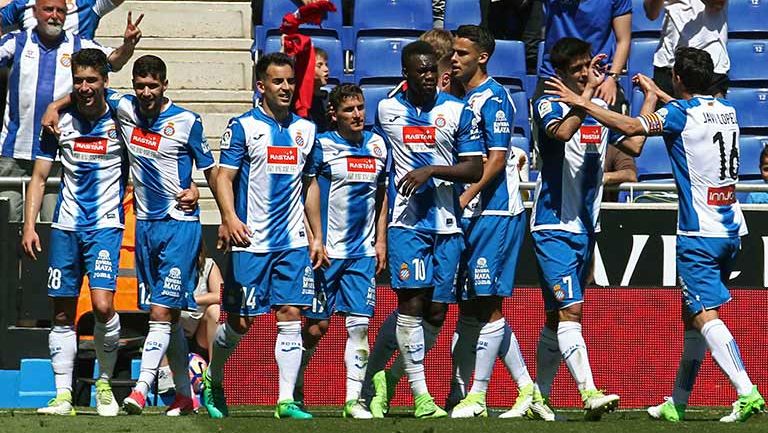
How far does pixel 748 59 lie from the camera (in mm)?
14312

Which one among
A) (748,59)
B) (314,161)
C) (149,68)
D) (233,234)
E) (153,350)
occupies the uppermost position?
(748,59)

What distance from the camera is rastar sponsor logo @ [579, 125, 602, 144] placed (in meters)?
9.24

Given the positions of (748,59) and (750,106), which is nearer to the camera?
(750,106)

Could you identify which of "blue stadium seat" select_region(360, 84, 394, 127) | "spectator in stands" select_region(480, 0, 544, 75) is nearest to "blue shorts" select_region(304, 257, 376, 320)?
"blue stadium seat" select_region(360, 84, 394, 127)

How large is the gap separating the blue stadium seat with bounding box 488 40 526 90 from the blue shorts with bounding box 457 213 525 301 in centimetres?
436

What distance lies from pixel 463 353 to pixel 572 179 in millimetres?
1318

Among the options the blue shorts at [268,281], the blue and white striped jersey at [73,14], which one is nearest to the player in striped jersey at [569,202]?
the blue shorts at [268,281]

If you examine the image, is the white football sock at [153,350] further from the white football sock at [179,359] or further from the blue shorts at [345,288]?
the blue shorts at [345,288]

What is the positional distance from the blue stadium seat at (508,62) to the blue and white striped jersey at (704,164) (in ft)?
15.0

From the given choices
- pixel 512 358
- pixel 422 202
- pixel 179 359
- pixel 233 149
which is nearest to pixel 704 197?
pixel 512 358

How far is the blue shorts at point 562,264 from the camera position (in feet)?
29.7

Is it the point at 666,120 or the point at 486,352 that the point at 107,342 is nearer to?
the point at 486,352

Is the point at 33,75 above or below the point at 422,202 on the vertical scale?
above

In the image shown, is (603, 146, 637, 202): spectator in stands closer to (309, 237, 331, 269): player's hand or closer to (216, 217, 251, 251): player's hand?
(309, 237, 331, 269): player's hand
